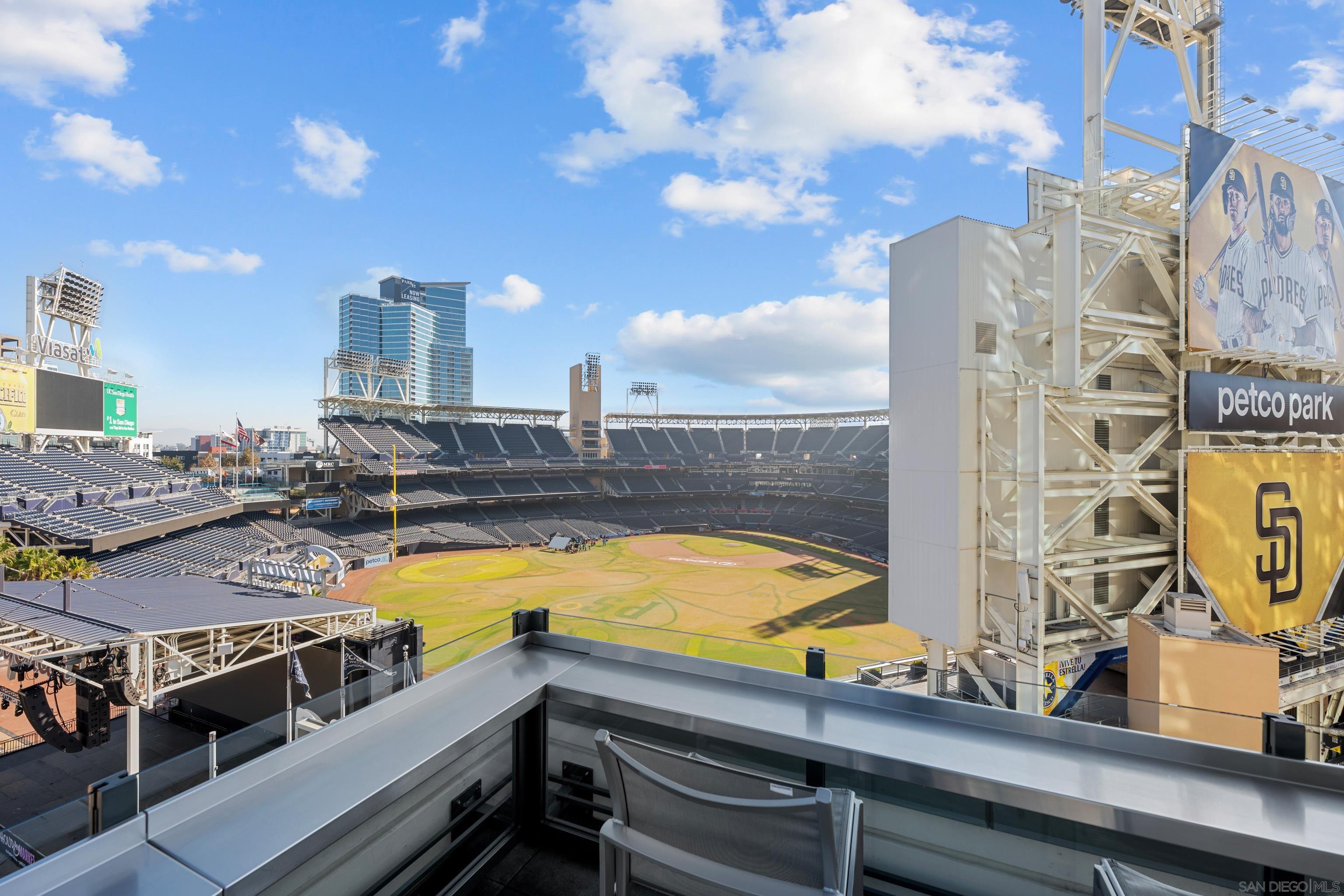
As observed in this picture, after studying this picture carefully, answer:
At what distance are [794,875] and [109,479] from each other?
38823 millimetres

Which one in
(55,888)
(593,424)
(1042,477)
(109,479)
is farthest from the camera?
(593,424)

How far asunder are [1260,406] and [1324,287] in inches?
149

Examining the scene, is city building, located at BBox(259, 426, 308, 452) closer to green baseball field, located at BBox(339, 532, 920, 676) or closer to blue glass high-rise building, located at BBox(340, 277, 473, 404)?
blue glass high-rise building, located at BBox(340, 277, 473, 404)

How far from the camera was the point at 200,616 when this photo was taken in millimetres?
10383

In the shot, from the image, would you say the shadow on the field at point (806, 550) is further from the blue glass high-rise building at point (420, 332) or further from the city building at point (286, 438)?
the city building at point (286, 438)

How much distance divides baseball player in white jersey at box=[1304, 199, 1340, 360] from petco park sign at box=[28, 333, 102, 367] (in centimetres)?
4886

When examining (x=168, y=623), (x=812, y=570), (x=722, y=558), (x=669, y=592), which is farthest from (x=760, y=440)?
(x=168, y=623)

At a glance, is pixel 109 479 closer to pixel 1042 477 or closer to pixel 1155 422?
pixel 1042 477

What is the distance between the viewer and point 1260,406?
10586mm

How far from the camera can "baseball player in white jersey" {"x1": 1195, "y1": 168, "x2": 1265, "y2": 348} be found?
33.4 ft

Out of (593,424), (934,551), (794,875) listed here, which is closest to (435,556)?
(593,424)

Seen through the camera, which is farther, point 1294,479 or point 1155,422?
point 1155,422

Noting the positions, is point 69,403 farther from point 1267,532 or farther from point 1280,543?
point 1280,543

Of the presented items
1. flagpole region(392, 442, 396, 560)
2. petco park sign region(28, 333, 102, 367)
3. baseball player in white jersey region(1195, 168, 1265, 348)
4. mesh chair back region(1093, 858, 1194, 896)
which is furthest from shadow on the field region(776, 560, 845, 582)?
petco park sign region(28, 333, 102, 367)
